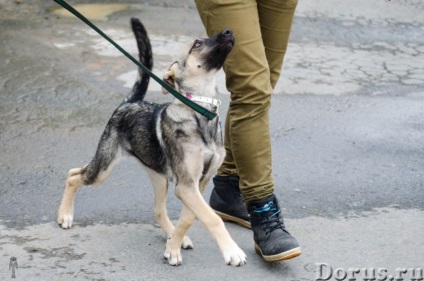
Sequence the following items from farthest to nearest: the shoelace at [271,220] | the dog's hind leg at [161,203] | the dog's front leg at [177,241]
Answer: the dog's hind leg at [161,203] < the shoelace at [271,220] < the dog's front leg at [177,241]

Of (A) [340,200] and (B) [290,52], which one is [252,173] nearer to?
(A) [340,200]

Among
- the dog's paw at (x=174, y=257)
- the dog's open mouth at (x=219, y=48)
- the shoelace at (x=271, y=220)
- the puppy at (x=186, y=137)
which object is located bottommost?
the dog's paw at (x=174, y=257)

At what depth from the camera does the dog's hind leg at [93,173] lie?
4.43m

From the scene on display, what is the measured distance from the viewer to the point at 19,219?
4.66m

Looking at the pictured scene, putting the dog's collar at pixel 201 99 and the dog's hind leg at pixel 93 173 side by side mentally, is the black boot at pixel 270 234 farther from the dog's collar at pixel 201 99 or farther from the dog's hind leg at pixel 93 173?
the dog's hind leg at pixel 93 173

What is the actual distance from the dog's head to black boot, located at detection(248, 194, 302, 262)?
2.23ft

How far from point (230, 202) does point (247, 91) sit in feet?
2.76

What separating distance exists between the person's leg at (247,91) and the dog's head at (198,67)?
13 centimetres

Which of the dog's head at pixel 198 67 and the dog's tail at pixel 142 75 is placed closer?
the dog's head at pixel 198 67

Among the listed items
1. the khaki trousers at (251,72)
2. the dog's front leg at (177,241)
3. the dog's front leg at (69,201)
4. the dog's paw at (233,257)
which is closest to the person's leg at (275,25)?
the khaki trousers at (251,72)

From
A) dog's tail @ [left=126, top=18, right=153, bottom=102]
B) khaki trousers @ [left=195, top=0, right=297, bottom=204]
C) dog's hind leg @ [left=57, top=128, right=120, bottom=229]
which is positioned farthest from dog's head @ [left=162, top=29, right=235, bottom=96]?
dog's hind leg @ [left=57, top=128, right=120, bottom=229]

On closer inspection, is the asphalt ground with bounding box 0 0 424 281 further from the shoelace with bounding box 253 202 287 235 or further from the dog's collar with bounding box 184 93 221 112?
the dog's collar with bounding box 184 93 221 112

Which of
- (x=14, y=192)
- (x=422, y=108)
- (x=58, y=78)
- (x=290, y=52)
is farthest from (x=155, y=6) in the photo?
(x=14, y=192)

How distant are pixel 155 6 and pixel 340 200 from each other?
564 cm
